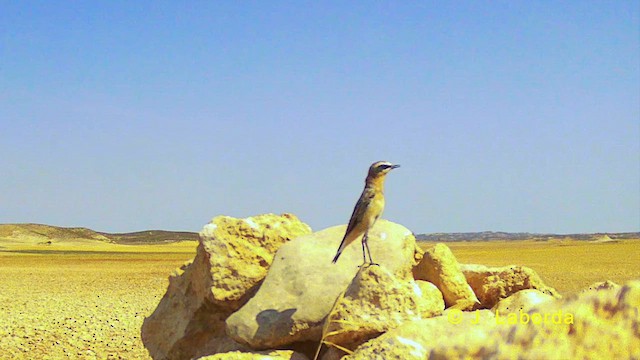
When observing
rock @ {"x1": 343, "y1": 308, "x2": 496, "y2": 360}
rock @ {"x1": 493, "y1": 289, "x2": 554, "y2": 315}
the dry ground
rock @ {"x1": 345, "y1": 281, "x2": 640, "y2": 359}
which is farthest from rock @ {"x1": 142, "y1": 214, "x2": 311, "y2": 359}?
rock @ {"x1": 345, "y1": 281, "x2": 640, "y2": 359}

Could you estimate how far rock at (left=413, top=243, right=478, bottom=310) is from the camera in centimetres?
731

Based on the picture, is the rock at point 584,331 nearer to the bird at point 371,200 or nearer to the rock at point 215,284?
the bird at point 371,200

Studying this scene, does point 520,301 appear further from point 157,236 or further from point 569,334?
point 157,236

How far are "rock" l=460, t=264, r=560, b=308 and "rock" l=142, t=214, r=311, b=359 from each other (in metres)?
2.21

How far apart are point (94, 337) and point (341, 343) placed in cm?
926

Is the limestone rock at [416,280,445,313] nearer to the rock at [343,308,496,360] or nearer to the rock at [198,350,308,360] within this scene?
the rock at [343,308,496,360]

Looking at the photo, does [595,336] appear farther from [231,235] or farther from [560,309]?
[231,235]

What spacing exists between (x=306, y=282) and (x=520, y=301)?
2297 mm

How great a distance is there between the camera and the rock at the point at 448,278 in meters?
7.31

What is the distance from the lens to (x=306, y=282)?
7.08m

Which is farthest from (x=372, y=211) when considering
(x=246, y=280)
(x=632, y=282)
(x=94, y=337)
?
(x=94, y=337)

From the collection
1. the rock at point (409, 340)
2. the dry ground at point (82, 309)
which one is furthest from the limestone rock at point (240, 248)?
the dry ground at point (82, 309)

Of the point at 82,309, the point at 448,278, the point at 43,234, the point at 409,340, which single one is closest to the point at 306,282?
the point at 448,278

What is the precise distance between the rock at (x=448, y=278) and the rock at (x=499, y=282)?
1.43ft
